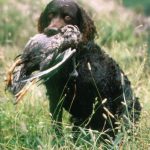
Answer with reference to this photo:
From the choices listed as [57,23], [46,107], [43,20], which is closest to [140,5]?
[46,107]

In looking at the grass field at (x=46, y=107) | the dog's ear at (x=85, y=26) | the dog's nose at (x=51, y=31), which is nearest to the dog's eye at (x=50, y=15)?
the dog's ear at (x=85, y=26)

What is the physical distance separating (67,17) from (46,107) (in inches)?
41.1

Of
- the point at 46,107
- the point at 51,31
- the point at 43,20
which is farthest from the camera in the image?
the point at 46,107

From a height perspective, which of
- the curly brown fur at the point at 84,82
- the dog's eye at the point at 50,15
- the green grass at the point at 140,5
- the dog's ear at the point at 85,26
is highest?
the dog's eye at the point at 50,15

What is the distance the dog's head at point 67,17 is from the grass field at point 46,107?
0.58 metres

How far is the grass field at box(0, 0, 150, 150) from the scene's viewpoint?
4648 mm

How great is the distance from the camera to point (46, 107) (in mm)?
5875

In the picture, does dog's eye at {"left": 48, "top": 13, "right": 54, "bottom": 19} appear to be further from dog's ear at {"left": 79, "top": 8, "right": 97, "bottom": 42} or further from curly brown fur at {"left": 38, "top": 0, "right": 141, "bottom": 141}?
dog's ear at {"left": 79, "top": 8, "right": 97, "bottom": 42}

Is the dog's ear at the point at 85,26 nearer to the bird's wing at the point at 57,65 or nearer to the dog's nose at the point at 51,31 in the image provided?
the dog's nose at the point at 51,31

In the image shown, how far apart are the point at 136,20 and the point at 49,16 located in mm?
5733

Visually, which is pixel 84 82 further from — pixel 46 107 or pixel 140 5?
pixel 140 5

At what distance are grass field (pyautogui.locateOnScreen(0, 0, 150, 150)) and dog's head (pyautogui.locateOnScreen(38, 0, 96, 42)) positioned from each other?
577mm

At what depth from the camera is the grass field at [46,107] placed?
465cm

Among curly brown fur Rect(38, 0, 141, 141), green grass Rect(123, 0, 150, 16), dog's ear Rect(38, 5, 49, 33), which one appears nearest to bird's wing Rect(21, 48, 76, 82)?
curly brown fur Rect(38, 0, 141, 141)
